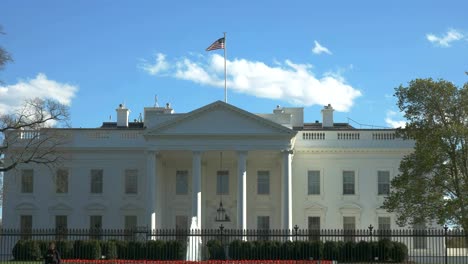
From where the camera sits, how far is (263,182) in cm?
5334

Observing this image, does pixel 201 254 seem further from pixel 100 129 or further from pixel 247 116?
pixel 100 129

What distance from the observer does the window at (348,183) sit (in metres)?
52.9

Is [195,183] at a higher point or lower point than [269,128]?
lower

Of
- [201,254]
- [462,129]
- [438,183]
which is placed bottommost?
[201,254]

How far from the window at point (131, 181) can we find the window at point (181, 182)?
9.36 ft

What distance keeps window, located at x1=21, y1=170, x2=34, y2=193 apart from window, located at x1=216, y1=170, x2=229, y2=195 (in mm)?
12798

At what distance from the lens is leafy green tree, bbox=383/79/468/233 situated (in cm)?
3403

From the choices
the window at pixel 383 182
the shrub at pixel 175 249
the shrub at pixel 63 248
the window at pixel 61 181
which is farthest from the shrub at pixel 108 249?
the window at pixel 383 182

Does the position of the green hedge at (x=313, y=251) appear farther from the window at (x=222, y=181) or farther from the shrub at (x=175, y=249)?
the window at (x=222, y=181)

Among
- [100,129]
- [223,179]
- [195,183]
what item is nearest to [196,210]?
[195,183]

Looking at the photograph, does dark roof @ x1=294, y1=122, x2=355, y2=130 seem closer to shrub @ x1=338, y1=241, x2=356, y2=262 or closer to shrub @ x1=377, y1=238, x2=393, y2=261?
shrub @ x1=338, y1=241, x2=356, y2=262

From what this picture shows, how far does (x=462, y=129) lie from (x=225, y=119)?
18812 mm

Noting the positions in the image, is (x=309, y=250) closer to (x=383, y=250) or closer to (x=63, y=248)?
(x=383, y=250)

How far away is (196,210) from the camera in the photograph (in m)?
47.8
